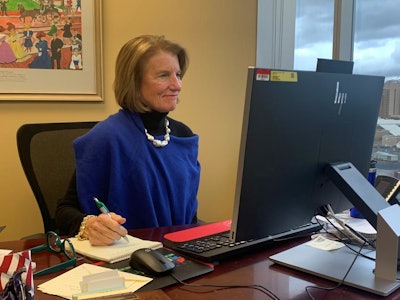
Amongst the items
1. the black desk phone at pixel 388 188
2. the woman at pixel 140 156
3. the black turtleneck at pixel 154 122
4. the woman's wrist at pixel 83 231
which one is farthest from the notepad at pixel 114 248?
the black desk phone at pixel 388 188

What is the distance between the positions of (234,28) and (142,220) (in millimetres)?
1437

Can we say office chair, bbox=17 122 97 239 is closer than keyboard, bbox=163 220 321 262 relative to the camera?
No

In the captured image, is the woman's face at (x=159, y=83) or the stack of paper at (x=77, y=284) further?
the woman's face at (x=159, y=83)

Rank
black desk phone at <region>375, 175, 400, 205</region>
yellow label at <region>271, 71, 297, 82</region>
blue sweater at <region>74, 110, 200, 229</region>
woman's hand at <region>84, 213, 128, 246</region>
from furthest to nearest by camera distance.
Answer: blue sweater at <region>74, 110, 200, 229</region> → black desk phone at <region>375, 175, 400, 205</region> → woman's hand at <region>84, 213, 128, 246</region> → yellow label at <region>271, 71, 297, 82</region>

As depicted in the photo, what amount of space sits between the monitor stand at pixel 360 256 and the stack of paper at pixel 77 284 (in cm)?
35

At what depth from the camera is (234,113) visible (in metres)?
2.63

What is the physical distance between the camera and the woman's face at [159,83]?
1.65m

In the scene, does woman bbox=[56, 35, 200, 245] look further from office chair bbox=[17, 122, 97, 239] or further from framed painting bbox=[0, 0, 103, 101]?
framed painting bbox=[0, 0, 103, 101]

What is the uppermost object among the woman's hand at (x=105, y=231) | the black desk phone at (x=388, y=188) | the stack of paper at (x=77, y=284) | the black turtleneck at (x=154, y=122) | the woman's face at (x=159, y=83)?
the woman's face at (x=159, y=83)

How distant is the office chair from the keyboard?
29.5 inches

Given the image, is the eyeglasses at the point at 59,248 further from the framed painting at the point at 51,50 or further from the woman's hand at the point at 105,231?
the framed painting at the point at 51,50

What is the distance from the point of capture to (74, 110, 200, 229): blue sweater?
5.04 ft

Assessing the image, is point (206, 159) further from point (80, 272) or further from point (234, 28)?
point (80, 272)

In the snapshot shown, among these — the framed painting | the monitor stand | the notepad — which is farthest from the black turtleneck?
the monitor stand
